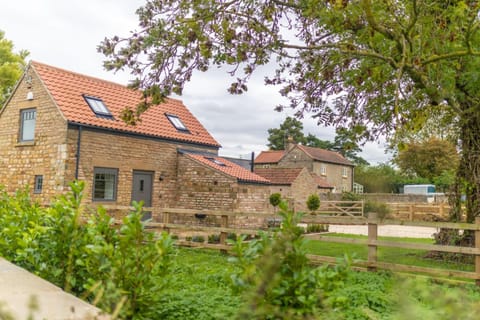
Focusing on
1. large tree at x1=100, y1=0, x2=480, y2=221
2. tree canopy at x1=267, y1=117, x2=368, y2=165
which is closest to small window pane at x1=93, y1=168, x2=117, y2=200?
large tree at x1=100, y1=0, x2=480, y2=221

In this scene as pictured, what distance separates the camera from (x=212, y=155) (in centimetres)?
2155

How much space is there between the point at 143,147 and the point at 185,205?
10.4ft

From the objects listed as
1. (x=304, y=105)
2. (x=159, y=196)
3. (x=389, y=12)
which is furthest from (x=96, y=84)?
(x=389, y=12)

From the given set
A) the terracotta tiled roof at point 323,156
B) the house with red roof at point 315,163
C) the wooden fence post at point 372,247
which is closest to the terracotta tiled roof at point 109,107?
the wooden fence post at point 372,247

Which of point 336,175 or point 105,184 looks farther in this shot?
point 336,175

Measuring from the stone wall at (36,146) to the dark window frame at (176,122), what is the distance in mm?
5989

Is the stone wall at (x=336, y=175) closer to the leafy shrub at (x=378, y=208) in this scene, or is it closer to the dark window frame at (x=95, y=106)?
the leafy shrub at (x=378, y=208)

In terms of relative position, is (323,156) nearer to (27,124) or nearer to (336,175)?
(336,175)

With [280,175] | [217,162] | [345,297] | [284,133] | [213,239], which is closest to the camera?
[345,297]

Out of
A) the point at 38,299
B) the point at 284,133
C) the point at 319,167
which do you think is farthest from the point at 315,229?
the point at 284,133

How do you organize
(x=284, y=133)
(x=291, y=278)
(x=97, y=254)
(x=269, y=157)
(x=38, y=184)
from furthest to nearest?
(x=284, y=133) < (x=269, y=157) < (x=38, y=184) < (x=97, y=254) < (x=291, y=278)

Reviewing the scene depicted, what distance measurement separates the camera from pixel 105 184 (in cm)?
1711

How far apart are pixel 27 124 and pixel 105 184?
13.9 ft

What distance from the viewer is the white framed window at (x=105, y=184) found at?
1670 centimetres
